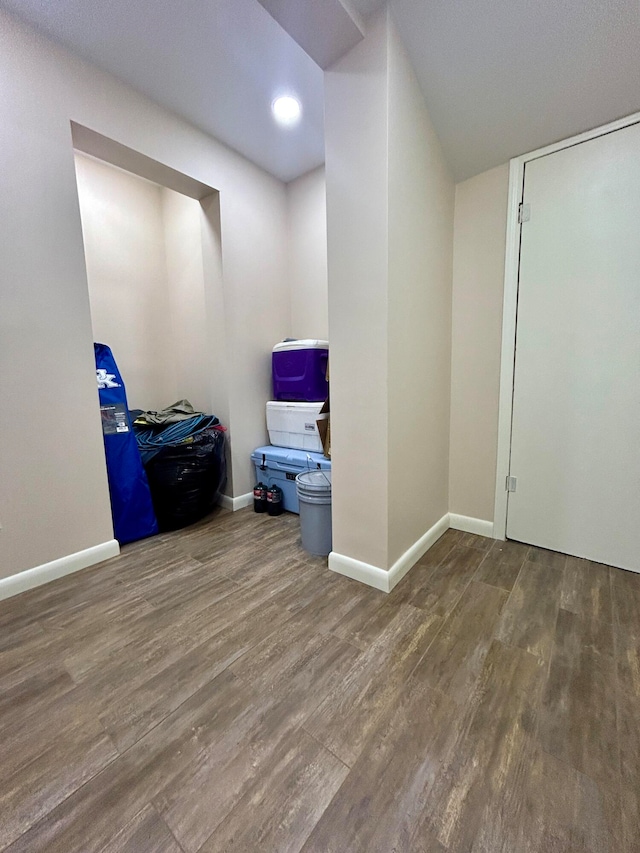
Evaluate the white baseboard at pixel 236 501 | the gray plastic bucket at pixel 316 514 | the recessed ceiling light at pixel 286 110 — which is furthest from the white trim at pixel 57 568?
the recessed ceiling light at pixel 286 110

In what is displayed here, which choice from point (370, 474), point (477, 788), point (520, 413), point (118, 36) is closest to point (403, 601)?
point (370, 474)

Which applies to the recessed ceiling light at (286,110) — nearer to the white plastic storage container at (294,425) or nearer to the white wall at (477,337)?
the white wall at (477,337)

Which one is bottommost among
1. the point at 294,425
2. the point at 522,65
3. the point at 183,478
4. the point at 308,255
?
the point at 183,478

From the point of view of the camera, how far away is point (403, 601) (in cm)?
163

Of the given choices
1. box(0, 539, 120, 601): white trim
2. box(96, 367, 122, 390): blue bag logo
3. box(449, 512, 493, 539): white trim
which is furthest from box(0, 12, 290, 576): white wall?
box(449, 512, 493, 539): white trim

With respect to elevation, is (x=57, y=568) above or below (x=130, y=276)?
below

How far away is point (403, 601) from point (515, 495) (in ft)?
3.21

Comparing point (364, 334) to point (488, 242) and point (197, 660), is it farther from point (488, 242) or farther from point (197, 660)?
point (197, 660)

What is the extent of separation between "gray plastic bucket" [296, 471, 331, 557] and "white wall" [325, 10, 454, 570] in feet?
0.50

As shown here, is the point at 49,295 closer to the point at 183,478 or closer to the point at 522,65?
the point at 183,478

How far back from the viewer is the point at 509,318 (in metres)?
2.00

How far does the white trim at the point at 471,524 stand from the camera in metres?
2.21

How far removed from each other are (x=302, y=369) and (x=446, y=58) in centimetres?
172

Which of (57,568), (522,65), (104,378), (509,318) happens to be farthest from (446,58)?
(57,568)
